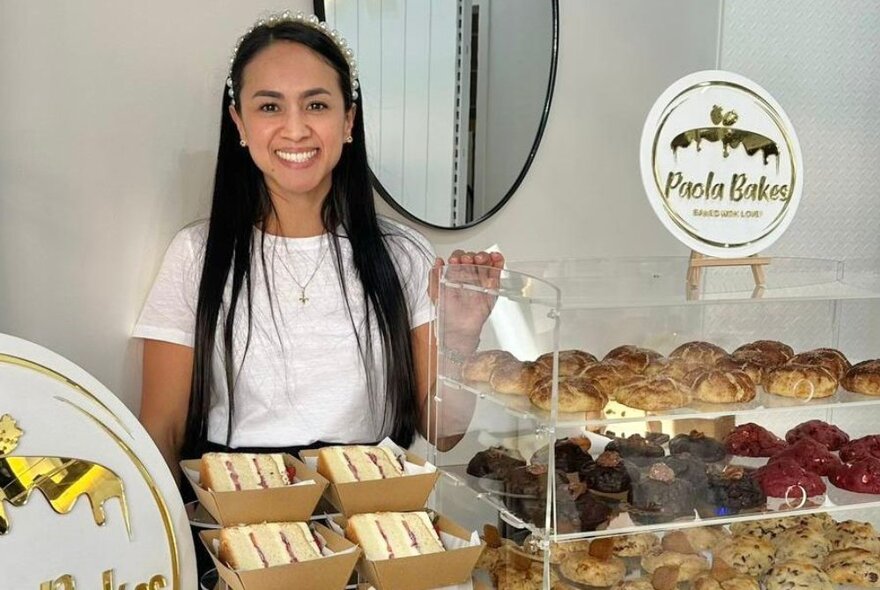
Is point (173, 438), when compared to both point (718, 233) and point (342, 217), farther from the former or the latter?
point (718, 233)

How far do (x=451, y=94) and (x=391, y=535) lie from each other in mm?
1196

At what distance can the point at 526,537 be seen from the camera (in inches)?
55.4

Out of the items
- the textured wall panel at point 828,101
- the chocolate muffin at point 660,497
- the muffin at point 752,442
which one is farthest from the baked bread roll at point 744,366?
the textured wall panel at point 828,101

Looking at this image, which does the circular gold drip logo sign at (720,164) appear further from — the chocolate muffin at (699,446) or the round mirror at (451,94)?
the round mirror at (451,94)

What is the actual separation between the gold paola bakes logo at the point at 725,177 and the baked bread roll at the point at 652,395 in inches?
14.4

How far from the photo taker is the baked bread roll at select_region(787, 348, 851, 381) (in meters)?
1.66

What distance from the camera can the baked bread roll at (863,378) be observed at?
5.44 feet

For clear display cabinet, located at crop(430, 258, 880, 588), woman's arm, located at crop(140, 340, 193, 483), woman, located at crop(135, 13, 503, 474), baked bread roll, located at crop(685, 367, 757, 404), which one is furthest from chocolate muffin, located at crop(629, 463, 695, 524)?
woman's arm, located at crop(140, 340, 193, 483)

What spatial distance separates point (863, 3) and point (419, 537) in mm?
2232

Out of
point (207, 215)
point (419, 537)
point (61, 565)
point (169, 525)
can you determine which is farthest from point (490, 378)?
point (207, 215)

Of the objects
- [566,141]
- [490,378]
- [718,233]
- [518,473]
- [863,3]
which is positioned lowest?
[518,473]

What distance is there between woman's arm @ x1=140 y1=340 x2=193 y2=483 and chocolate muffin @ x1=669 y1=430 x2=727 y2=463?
3.17 ft

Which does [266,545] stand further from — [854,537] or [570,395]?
[854,537]

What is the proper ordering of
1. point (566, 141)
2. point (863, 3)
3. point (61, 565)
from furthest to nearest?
point (863, 3), point (566, 141), point (61, 565)
